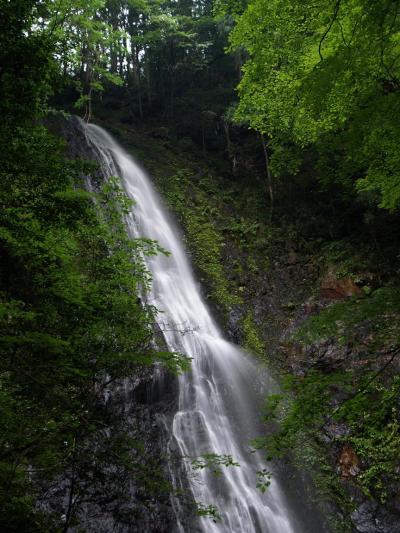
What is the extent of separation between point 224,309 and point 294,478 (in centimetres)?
576

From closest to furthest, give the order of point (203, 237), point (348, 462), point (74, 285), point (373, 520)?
point (74, 285) < point (373, 520) < point (348, 462) < point (203, 237)

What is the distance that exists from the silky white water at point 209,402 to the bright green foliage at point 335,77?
351cm

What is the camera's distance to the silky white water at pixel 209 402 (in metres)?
8.76

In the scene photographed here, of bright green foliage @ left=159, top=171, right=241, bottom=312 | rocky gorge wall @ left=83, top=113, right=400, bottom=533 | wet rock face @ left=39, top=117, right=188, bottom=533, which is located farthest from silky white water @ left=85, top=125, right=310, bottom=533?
rocky gorge wall @ left=83, top=113, right=400, bottom=533

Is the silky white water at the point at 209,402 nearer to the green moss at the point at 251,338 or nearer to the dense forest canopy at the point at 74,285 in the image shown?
the green moss at the point at 251,338

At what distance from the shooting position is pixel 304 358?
12.8 meters

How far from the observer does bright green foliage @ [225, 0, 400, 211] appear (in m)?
3.46

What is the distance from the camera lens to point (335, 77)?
3.72m

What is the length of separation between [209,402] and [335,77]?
880 cm

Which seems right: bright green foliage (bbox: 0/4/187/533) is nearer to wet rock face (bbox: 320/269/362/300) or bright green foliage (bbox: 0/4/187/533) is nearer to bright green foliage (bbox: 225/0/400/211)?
bright green foliage (bbox: 225/0/400/211)

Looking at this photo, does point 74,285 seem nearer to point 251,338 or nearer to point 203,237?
point 251,338

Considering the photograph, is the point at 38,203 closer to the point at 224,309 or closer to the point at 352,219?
the point at 224,309

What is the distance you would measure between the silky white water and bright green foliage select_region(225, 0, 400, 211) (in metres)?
3.51

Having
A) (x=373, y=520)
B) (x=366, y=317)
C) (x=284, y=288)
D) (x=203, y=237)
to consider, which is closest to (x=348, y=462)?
(x=373, y=520)
